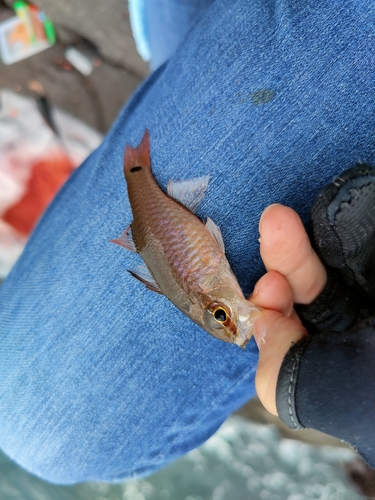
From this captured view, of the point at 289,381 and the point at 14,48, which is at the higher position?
the point at 289,381

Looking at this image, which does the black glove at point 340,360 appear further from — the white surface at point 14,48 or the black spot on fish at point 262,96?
the white surface at point 14,48

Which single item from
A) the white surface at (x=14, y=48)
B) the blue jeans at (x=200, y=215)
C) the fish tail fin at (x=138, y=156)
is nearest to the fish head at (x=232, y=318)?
the blue jeans at (x=200, y=215)

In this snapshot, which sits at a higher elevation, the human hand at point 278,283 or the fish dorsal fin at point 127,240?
the human hand at point 278,283

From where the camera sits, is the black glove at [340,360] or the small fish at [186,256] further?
the small fish at [186,256]

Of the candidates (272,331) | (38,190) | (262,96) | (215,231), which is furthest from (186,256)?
(38,190)

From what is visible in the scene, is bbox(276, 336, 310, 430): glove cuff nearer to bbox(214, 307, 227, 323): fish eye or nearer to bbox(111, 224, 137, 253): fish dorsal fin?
bbox(214, 307, 227, 323): fish eye

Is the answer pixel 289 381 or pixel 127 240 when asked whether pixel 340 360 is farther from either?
pixel 127 240

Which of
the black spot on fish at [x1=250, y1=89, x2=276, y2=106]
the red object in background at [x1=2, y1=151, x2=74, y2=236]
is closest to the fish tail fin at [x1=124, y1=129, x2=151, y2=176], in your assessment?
the black spot on fish at [x1=250, y1=89, x2=276, y2=106]

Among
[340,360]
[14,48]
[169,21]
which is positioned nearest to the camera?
[340,360]
